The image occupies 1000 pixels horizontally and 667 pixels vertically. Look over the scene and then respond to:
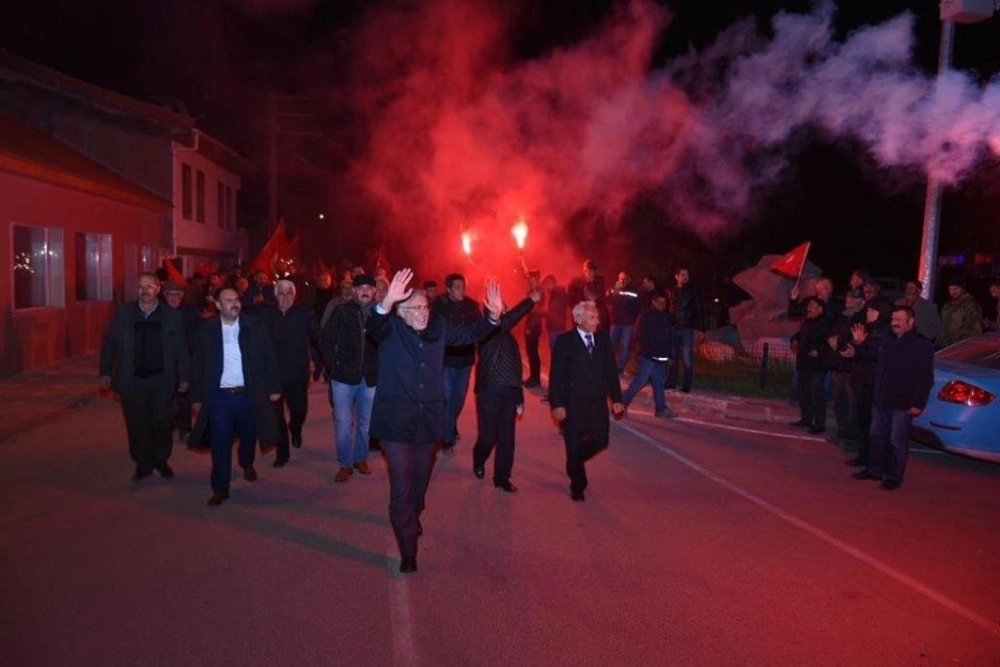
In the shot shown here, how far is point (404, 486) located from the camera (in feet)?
18.0

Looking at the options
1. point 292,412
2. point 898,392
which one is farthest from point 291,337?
point 898,392

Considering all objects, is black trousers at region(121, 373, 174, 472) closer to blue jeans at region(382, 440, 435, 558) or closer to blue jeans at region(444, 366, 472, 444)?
blue jeans at region(444, 366, 472, 444)

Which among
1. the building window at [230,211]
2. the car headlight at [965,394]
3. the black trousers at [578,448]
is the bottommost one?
the black trousers at [578,448]

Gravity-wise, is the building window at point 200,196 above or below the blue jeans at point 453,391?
above

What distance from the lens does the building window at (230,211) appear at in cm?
2988

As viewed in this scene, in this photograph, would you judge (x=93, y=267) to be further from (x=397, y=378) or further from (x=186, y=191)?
(x=397, y=378)

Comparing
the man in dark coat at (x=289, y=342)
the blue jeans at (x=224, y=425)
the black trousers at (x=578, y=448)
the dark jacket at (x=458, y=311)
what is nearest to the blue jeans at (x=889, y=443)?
the black trousers at (x=578, y=448)

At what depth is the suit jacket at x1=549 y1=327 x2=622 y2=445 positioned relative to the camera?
7.17m

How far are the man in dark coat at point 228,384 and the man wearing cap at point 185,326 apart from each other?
1.67m

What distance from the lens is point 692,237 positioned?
22938mm

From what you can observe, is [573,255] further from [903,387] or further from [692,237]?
[903,387]

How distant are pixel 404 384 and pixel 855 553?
10.6 feet

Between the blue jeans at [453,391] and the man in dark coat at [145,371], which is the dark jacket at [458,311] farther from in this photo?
the man in dark coat at [145,371]

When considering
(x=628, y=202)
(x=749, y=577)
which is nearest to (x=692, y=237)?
(x=628, y=202)
